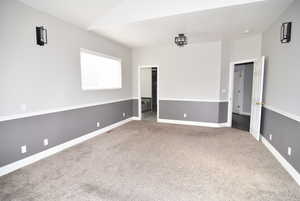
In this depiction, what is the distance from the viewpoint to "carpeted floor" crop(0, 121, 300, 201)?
6.40ft

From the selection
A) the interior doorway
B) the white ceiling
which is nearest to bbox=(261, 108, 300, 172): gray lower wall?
the white ceiling

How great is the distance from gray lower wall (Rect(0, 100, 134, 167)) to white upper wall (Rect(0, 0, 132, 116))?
0.21 metres

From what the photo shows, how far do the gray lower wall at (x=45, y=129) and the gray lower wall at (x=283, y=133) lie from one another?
4.21 meters

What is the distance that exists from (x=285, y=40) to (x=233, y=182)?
8.39 feet

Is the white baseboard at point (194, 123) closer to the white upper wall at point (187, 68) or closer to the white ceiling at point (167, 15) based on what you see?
the white upper wall at point (187, 68)

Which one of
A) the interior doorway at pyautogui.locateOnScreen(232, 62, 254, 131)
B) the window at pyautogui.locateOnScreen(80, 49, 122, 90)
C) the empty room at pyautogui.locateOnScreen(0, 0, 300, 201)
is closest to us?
the empty room at pyautogui.locateOnScreen(0, 0, 300, 201)

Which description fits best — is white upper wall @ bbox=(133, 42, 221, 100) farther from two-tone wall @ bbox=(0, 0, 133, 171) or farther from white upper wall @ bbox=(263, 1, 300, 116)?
two-tone wall @ bbox=(0, 0, 133, 171)

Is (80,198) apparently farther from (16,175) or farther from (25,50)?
(25,50)

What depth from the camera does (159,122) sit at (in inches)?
228

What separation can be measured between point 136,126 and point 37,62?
11.0 feet

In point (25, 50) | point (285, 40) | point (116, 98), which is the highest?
point (285, 40)

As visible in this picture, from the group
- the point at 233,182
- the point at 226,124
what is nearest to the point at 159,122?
the point at 226,124

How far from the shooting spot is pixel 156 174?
2.40m

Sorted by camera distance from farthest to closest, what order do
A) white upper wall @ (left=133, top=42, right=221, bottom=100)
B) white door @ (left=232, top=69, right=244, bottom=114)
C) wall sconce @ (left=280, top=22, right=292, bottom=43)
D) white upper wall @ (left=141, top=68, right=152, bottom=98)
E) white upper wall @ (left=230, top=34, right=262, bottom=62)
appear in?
white upper wall @ (left=141, top=68, right=152, bottom=98), white door @ (left=232, top=69, right=244, bottom=114), white upper wall @ (left=133, top=42, right=221, bottom=100), white upper wall @ (left=230, top=34, right=262, bottom=62), wall sconce @ (left=280, top=22, right=292, bottom=43)
